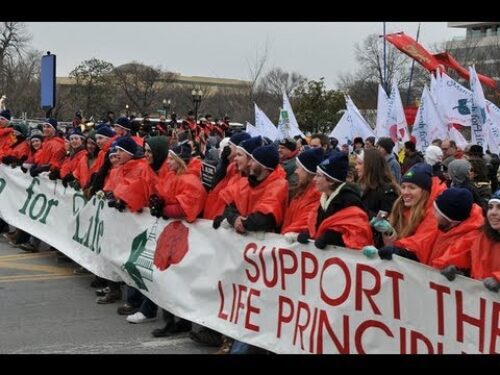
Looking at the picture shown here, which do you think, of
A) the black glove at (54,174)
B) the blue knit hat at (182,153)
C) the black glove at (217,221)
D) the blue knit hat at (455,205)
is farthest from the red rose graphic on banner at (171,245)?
the black glove at (54,174)

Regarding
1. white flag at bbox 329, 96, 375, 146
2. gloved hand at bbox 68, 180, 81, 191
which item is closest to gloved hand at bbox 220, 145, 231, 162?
gloved hand at bbox 68, 180, 81, 191

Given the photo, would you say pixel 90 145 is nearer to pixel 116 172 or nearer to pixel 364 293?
pixel 116 172

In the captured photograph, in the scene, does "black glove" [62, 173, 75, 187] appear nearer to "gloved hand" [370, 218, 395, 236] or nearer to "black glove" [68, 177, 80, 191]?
"black glove" [68, 177, 80, 191]

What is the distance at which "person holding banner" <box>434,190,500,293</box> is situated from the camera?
3.96m

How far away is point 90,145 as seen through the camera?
29.2ft

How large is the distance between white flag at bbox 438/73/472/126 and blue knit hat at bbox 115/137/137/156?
750cm

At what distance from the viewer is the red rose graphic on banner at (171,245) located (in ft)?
19.9

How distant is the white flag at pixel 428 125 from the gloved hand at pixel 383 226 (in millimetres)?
7864

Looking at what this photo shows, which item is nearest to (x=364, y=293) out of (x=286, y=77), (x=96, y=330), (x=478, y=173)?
(x=96, y=330)

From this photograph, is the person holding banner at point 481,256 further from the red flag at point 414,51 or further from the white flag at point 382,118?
the red flag at point 414,51

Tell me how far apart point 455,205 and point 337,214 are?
32.1 inches

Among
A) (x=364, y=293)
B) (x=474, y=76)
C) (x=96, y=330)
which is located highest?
(x=474, y=76)
